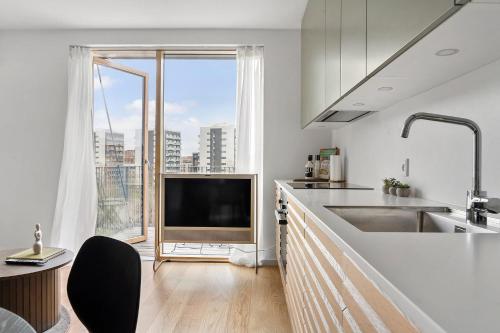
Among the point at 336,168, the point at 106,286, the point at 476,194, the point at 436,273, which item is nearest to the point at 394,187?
the point at 476,194

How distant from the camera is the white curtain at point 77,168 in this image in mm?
3820

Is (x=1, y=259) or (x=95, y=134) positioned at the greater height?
(x=95, y=134)

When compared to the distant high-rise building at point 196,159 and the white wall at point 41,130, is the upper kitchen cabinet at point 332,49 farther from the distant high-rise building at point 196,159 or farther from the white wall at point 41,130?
the distant high-rise building at point 196,159

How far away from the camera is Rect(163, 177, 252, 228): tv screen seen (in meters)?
3.62

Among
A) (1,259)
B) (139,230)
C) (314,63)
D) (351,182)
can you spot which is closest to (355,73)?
(314,63)

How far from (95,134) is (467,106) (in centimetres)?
381

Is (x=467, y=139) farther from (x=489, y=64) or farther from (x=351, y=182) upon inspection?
(x=351, y=182)

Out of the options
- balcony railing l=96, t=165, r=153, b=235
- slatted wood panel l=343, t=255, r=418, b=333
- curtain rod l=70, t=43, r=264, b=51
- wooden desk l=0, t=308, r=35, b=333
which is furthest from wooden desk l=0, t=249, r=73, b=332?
curtain rod l=70, t=43, r=264, b=51

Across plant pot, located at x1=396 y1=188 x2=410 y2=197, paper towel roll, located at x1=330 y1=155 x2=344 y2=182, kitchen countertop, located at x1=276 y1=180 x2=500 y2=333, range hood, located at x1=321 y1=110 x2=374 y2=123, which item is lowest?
kitchen countertop, located at x1=276 y1=180 x2=500 y2=333

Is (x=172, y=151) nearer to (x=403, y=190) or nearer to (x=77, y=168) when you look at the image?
(x=77, y=168)

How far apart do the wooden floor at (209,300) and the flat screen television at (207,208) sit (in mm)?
346

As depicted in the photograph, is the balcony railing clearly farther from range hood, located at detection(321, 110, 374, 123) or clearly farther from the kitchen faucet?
the kitchen faucet

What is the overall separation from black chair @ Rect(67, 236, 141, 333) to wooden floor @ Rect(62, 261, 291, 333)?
4.04 feet

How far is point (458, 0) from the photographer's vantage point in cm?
75
